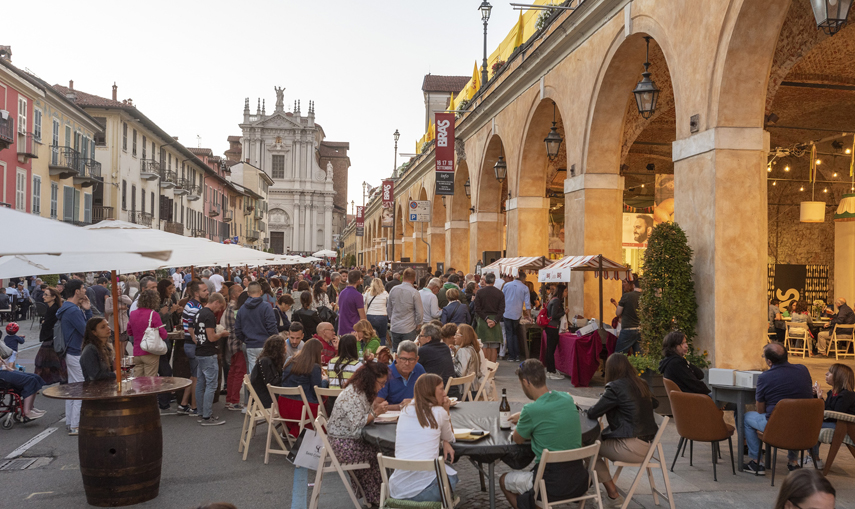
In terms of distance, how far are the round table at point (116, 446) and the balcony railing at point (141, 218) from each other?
33090 mm

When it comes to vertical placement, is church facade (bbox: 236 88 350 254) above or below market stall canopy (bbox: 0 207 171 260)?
above

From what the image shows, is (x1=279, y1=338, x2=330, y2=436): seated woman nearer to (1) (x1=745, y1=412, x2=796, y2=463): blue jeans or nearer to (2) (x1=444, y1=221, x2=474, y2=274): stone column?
(1) (x1=745, y1=412, x2=796, y2=463): blue jeans

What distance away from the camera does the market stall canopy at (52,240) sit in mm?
3822

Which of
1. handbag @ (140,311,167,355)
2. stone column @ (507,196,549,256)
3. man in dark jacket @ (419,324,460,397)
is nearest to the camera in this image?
man in dark jacket @ (419,324,460,397)

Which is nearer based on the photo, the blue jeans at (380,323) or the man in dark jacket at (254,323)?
the man in dark jacket at (254,323)

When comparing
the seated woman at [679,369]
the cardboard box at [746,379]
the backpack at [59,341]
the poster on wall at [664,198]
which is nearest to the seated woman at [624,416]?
the seated woman at [679,369]

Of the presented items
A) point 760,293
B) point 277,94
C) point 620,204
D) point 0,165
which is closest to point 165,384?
point 760,293

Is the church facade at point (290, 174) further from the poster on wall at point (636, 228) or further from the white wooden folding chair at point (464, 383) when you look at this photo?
the white wooden folding chair at point (464, 383)

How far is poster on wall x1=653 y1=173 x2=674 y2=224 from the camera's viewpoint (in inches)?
687

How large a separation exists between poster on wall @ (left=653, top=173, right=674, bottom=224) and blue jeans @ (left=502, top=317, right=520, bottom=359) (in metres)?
5.92

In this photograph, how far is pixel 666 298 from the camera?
8891 millimetres

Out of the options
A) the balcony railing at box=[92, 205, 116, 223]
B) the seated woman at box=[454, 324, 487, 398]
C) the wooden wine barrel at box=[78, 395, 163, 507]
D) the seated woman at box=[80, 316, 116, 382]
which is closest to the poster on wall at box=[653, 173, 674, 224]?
the seated woman at box=[454, 324, 487, 398]

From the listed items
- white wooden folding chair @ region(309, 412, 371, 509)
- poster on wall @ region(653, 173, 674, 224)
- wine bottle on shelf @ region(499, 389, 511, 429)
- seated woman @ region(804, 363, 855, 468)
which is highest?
poster on wall @ region(653, 173, 674, 224)

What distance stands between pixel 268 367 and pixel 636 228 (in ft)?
44.1
